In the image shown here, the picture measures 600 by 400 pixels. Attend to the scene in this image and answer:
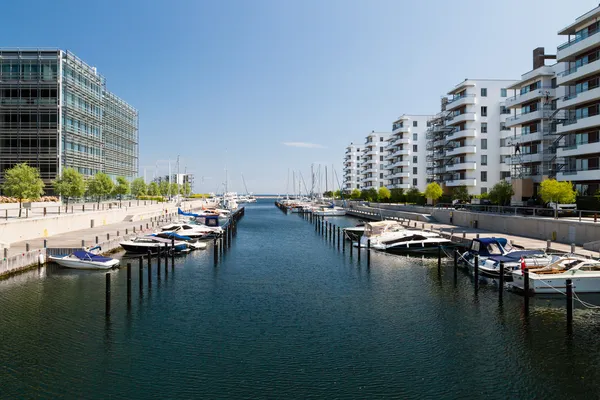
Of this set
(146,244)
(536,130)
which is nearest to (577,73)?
(536,130)

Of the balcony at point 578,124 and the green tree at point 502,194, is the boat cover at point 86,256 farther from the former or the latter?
the balcony at point 578,124

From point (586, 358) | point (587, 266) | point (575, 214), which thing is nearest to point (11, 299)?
point (586, 358)

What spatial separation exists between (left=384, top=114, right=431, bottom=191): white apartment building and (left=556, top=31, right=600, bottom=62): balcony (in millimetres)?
72172

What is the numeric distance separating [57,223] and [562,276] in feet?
176

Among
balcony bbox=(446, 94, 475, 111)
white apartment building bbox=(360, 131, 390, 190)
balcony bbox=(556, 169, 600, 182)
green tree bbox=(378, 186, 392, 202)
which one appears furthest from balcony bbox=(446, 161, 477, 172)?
white apartment building bbox=(360, 131, 390, 190)

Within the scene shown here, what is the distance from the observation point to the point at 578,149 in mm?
61812

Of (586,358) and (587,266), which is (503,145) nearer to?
(587,266)

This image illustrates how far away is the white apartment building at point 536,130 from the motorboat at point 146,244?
56.6 meters

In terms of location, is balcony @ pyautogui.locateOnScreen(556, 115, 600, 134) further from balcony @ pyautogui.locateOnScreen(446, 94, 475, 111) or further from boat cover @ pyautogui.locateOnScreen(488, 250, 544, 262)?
balcony @ pyautogui.locateOnScreen(446, 94, 475, 111)

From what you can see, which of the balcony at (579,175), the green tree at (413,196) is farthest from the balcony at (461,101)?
the balcony at (579,175)

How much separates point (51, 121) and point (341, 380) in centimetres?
9585

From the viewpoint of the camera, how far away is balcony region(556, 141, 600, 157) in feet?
193

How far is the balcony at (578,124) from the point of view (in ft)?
192

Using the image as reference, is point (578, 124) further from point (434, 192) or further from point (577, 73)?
point (434, 192)
